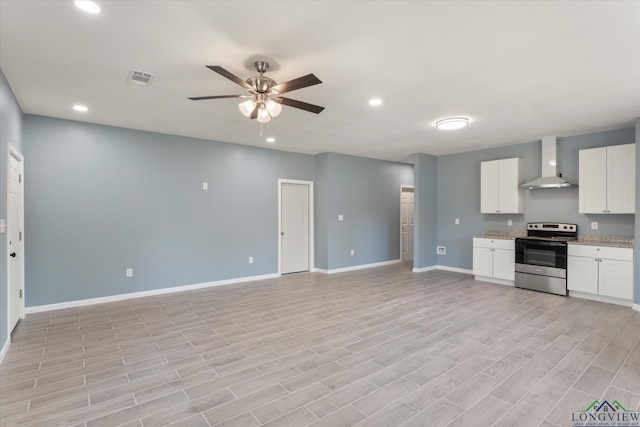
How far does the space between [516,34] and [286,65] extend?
1804mm

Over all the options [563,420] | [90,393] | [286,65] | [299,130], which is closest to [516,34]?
[286,65]

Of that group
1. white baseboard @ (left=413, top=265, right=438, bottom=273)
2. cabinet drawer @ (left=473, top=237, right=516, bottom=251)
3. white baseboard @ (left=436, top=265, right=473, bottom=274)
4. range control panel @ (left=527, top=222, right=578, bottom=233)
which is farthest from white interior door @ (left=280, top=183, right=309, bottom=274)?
range control panel @ (left=527, top=222, right=578, bottom=233)

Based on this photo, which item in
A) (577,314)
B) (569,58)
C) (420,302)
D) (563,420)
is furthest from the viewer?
(420,302)

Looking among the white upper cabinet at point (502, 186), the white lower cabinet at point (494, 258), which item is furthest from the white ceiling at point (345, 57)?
the white lower cabinet at point (494, 258)

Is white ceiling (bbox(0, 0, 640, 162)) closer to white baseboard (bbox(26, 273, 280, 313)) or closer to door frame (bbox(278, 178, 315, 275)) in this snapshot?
door frame (bbox(278, 178, 315, 275))

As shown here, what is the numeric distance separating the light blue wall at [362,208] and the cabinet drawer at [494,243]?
2.26 m

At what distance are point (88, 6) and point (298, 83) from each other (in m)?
1.42

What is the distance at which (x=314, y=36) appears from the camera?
236 cm

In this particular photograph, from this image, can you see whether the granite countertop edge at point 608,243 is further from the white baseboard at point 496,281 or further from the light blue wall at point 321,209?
the light blue wall at point 321,209

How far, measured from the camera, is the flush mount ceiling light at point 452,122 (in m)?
4.32

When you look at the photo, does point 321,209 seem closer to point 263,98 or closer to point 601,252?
point 263,98

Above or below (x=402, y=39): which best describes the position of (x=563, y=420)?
below

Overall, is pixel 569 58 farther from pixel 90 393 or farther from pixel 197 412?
pixel 90 393

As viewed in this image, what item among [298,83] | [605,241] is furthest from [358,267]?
[298,83]
